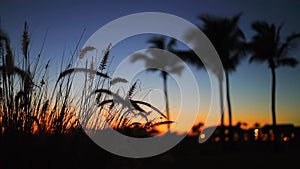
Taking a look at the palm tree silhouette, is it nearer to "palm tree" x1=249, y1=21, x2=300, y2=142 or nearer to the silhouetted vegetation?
"palm tree" x1=249, y1=21, x2=300, y2=142

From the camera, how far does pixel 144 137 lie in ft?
10.8

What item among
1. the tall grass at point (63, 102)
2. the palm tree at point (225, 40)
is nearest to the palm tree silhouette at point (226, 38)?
the palm tree at point (225, 40)

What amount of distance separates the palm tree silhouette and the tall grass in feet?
69.2

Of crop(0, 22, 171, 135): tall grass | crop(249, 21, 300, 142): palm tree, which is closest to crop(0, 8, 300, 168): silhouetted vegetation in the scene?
crop(0, 22, 171, 135): tall grass

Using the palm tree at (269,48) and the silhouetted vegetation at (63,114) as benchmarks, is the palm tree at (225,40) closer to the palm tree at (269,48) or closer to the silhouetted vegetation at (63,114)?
the palm tree at (269,48)

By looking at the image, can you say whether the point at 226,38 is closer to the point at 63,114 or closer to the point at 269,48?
the point at 269,48

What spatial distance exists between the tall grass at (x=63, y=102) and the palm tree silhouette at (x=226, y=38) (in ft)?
69.2

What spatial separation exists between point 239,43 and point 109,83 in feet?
71.7

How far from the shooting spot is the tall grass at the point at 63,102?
2.49m

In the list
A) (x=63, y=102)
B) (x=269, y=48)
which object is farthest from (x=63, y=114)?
(x=269, y=48)

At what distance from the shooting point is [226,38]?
2377 centimetres

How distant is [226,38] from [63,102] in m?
22.0

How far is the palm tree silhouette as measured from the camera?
2373 centimetres

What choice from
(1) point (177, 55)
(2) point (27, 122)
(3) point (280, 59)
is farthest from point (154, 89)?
(1) point (177, 55)
